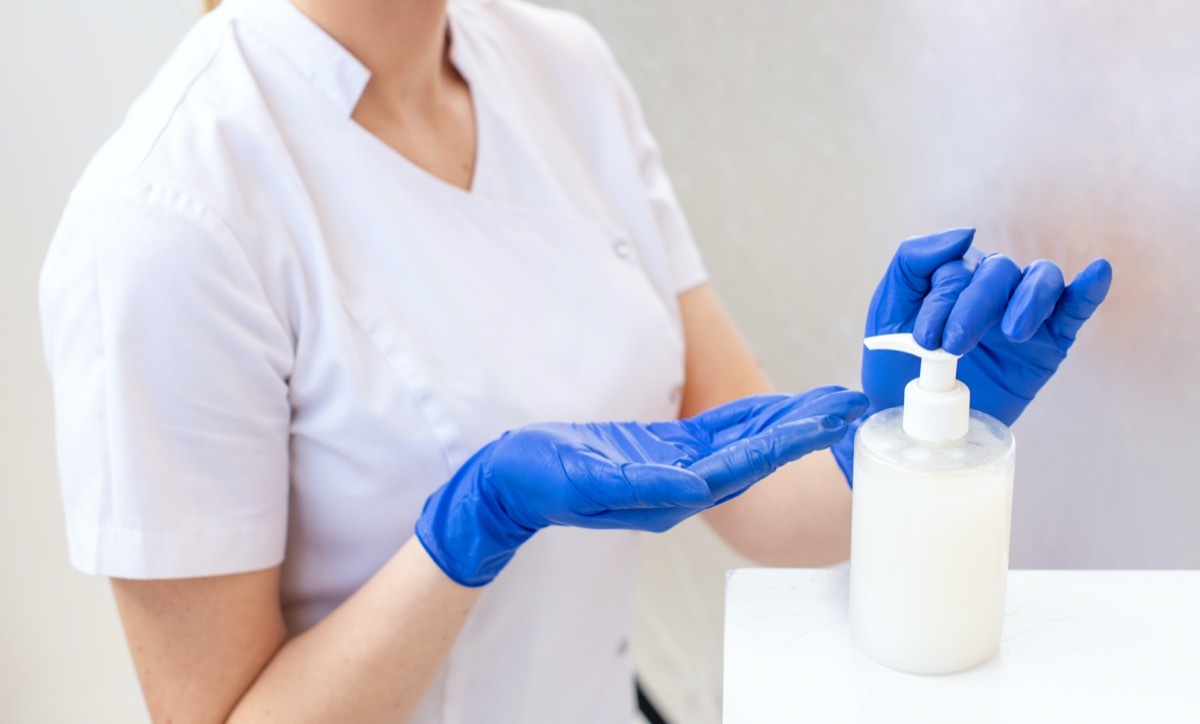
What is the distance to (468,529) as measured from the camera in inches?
26.5

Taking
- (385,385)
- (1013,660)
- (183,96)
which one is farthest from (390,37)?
(1013,660)

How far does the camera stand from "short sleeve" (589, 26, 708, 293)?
3.30ft

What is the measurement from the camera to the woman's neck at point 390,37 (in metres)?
0.79

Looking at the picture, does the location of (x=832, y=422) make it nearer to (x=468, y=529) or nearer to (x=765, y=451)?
(x=765, y=451)

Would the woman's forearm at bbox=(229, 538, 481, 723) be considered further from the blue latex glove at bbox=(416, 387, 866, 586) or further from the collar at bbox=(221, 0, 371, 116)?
the collar at bbox=(221, 0, 371, 116)

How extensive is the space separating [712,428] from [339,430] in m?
0.25

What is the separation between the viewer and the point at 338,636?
73cm

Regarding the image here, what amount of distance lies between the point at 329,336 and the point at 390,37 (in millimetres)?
243

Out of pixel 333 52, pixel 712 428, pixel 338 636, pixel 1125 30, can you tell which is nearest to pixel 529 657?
pixel 338 636

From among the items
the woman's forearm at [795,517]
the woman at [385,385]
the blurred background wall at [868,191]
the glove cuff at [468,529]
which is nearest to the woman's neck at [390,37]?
the woman at [385,385]

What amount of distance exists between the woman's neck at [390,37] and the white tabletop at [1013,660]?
47 cm

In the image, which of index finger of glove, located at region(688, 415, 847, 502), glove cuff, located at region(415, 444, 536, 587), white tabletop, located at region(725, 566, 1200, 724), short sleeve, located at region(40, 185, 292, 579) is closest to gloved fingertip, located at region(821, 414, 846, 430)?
index finger of glove, located at region(688, 415, 847, 502)

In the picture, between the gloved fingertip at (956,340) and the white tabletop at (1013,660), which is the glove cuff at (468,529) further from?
the gloved fingertip at (956,340)

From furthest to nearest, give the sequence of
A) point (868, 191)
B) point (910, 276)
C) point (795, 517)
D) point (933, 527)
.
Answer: point (868, 191), point (795, 517), point (910, 276), point (933, 527)
